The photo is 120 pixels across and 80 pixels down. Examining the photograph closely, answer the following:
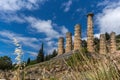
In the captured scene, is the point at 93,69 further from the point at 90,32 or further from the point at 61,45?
the point at 61,45

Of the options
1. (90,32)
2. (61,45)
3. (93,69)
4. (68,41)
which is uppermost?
(90,32)

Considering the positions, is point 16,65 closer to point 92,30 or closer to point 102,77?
point 102,77

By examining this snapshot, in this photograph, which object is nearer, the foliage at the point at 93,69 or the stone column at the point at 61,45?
the foliage at the point at 93,69

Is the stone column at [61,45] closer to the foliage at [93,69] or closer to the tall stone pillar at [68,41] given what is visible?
the tall stone pillar at [68,41]

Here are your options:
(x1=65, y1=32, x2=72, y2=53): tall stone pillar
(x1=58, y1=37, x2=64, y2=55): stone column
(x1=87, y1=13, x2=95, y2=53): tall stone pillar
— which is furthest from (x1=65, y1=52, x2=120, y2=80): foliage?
(x1=58, y1=37, x2=64, y2=55): stone column

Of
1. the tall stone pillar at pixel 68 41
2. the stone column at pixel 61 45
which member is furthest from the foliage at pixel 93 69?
the stone column at pixel 61 45

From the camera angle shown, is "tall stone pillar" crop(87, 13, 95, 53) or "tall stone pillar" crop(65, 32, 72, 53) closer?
"tall stone pillar" crop(87, 13, 95, 53)

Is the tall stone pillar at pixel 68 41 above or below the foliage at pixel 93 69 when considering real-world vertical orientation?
above

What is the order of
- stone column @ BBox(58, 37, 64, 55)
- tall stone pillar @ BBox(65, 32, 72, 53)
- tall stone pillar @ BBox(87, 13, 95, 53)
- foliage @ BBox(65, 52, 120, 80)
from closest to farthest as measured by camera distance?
foliage @ BBox(65, 52, 120, 80) → tall stone pillar @ BBox(87, 13, 95, 53) → tall stone pillar @ BBox(65, 32, 72, 53) → stone column @ BBox(58, 37, 64, 55)

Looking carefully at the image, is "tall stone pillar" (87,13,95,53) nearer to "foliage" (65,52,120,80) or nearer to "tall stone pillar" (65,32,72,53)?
"tall stone pillar" (65,32,72,53)

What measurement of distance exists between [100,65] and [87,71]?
25cm

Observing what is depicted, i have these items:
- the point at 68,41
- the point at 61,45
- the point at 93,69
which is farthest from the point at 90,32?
the point at 93,69

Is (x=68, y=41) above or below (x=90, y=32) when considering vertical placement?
below

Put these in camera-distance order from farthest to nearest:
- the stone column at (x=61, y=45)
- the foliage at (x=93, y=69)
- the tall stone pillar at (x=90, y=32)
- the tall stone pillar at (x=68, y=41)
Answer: the stone column at (x=61, y=45)
the tall stone pillar at (x=68, y=41)
the tall stone pillar at (x=90, y=32)
the foliage at (x=93, y=69)
